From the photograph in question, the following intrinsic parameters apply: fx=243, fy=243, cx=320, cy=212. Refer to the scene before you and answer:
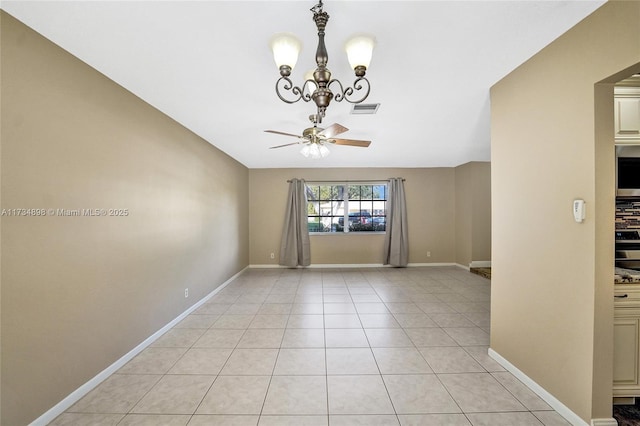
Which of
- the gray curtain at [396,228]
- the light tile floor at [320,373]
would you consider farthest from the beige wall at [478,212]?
the light tile floor at [320,373]

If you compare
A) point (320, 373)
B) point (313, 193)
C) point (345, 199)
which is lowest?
point (320, 373)

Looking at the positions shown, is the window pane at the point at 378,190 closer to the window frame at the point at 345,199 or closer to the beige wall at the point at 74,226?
the window frame at the point at 345,199

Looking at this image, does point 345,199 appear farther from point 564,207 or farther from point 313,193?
point 564,207

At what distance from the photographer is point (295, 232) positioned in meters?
5.68

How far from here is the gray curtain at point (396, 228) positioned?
223 inches

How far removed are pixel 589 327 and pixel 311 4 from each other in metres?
2.41

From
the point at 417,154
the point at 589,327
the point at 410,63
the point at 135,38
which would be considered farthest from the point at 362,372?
the point at 417,154

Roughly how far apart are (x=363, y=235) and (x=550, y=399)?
14.1 ft

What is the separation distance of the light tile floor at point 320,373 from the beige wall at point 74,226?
34cm

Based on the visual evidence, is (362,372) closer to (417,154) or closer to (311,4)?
(311,4)

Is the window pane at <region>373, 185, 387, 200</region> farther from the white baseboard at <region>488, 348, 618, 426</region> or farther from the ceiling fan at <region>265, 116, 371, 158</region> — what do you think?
the white baseboard at <region>488, 348, 618, 426</region>

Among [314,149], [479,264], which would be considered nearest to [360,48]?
[314,149]

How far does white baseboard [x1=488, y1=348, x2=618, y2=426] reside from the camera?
140cm

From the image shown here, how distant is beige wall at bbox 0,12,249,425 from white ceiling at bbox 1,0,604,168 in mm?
285
